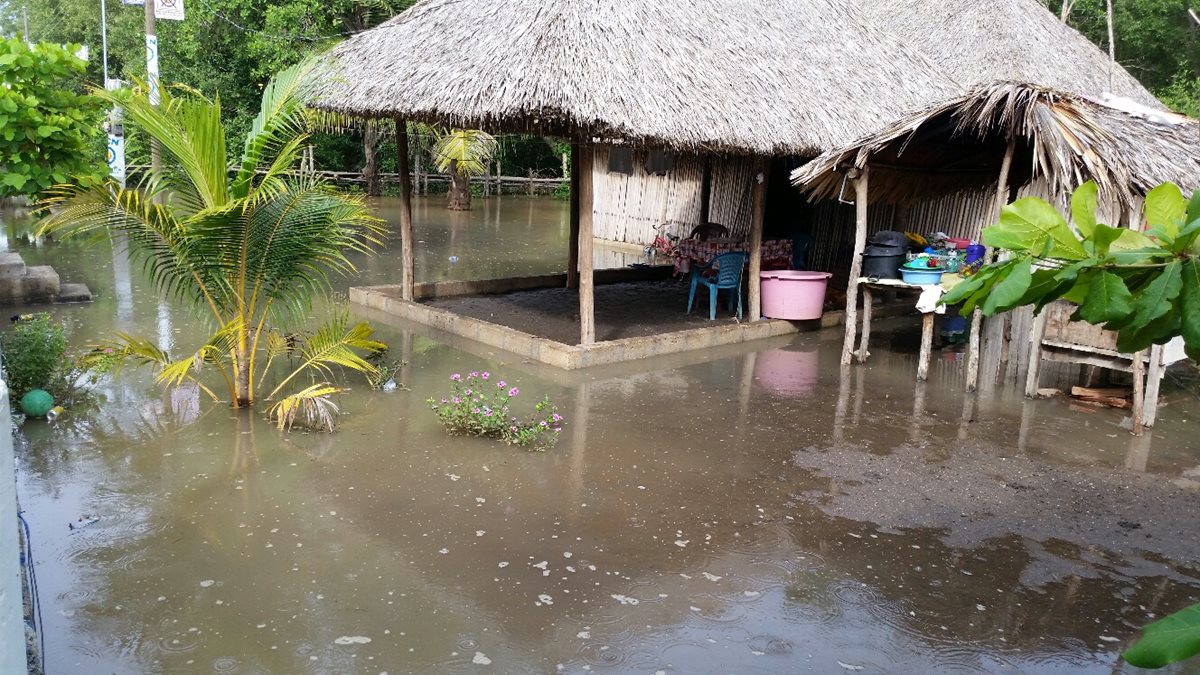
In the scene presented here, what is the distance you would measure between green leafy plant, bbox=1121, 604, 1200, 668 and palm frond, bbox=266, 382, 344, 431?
6.10 meters

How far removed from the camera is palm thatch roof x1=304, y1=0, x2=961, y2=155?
8461mm

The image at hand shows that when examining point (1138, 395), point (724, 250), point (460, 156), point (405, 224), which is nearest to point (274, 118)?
point (405, 224)

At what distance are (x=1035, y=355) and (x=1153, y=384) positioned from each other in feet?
3.25

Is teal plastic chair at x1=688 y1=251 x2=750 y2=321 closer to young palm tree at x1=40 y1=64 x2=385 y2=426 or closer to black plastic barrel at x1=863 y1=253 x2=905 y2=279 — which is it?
black plastic barrel at x1=863 y1=253 x2=905 y2=279

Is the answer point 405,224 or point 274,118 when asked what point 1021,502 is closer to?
point 274,118

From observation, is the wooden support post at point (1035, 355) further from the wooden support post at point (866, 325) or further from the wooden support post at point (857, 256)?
the wooden support post at point (857, 256)

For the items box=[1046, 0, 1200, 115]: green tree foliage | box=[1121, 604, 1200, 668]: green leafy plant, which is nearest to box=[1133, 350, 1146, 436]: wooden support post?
box=[1121, 604, 1200, 668]: green leafy plant

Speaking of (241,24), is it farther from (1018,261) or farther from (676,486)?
(1018,261)

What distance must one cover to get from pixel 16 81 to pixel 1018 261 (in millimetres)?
7582

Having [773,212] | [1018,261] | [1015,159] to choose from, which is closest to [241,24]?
[773,212]

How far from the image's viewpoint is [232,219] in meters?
6.62

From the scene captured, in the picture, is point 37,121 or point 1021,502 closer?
point 1021,502

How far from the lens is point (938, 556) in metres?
5.39

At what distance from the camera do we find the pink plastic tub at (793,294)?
35.8ft
